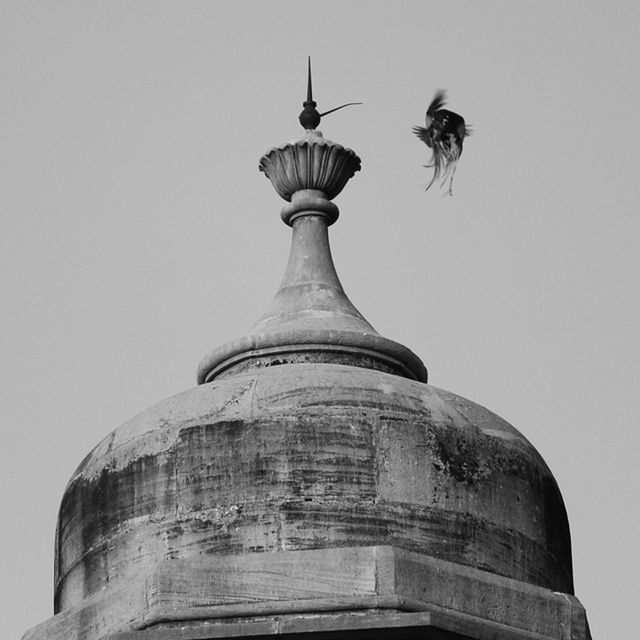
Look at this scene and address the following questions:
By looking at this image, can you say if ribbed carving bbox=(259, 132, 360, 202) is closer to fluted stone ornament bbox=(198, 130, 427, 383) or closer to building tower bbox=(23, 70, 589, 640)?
fluted stone ornament bbox=(198, 130, 427, 383)

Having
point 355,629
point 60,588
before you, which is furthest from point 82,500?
point 355,629

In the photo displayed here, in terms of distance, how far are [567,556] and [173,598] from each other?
4.17 metres

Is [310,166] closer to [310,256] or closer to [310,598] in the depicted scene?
[310,256]

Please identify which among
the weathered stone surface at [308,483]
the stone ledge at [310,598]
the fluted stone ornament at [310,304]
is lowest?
the stone ledge at [310,598]

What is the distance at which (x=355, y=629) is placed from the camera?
Result: 78.7 feet

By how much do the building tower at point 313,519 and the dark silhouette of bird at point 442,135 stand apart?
314 centimetres

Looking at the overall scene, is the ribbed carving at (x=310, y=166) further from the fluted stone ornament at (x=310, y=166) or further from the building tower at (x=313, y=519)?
the building tower at (x=313, y=519)

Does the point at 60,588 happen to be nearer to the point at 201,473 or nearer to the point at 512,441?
the point at 201,473

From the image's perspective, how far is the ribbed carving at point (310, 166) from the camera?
28.2 metres

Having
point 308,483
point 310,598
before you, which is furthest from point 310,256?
point 310,598

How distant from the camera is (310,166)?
92.6 feet

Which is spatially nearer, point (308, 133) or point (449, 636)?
point (449, 636)

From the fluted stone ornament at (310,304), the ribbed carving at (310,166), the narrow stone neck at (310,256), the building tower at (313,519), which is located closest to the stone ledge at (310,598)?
the building tower at (313,519)

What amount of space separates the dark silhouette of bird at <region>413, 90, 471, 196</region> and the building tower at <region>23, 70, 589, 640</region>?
314 cm
